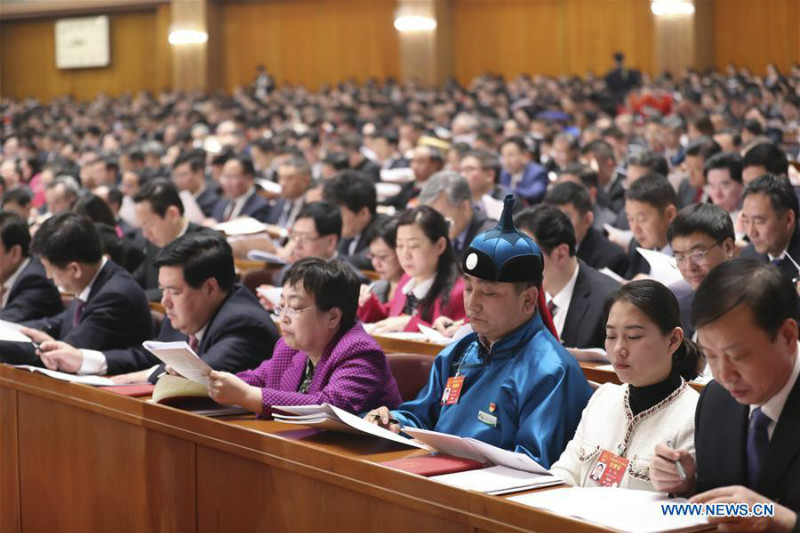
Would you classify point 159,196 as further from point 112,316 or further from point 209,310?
point 209,310

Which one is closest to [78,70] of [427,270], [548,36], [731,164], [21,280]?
[548,36]

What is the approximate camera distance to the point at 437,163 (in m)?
8.20

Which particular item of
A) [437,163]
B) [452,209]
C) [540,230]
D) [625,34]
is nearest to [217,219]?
[437,163]

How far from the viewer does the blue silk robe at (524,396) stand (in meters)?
2.65

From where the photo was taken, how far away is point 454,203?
5695 mm

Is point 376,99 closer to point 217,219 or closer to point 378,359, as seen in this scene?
point 217,219

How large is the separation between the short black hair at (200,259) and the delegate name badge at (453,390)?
1.07 meters

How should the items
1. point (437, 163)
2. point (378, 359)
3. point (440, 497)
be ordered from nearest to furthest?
point (440, 497)
point (378, 359)
point (437, 163)

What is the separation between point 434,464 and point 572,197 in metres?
3.06

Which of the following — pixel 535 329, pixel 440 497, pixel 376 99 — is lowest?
pixel 440 497

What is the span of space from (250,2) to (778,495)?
853 inches

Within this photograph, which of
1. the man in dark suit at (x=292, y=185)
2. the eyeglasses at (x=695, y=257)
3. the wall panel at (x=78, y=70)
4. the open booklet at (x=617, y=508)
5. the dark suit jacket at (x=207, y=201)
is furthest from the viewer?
the wall panel at (x=78, y=70)

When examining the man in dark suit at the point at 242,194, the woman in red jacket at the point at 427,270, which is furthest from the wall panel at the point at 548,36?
the woman in red jacket at the point at 427,270

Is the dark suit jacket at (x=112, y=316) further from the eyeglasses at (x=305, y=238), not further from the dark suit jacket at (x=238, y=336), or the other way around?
the eyeglasses at (x=305, y=238)
